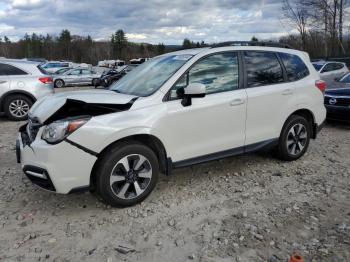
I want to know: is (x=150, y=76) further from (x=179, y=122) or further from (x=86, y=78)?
(x=86, y=78)

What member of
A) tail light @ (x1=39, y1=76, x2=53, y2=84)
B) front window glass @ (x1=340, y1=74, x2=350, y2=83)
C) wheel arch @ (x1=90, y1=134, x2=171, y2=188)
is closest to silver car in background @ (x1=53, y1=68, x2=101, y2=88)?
tail light @ (x1=39, y1=76, x2=53, y2=84)

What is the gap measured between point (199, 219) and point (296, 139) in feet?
8.10

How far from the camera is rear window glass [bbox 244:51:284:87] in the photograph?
16.1 feet

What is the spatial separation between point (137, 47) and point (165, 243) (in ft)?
349

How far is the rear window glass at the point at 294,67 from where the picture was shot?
5348 millimetres

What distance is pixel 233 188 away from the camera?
15.2 ft

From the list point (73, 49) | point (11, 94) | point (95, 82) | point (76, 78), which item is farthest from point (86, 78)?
point (73, 49)

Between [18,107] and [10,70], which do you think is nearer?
[10,70]

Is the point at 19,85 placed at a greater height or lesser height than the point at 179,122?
greater

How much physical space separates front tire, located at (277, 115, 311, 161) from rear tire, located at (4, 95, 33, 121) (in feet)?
22.8

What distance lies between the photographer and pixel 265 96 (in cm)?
493

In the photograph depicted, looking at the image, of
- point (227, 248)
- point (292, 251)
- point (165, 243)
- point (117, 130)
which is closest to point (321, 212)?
point (292, 251)

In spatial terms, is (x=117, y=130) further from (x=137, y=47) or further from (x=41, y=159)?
(x=137, y=47)

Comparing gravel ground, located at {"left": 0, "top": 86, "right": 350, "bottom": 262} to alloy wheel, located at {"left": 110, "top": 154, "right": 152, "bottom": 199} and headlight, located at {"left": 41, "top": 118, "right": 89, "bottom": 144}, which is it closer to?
alloy wheel, located at {"left": 110, "top": 154, "right": 152, "bottom": 199}
